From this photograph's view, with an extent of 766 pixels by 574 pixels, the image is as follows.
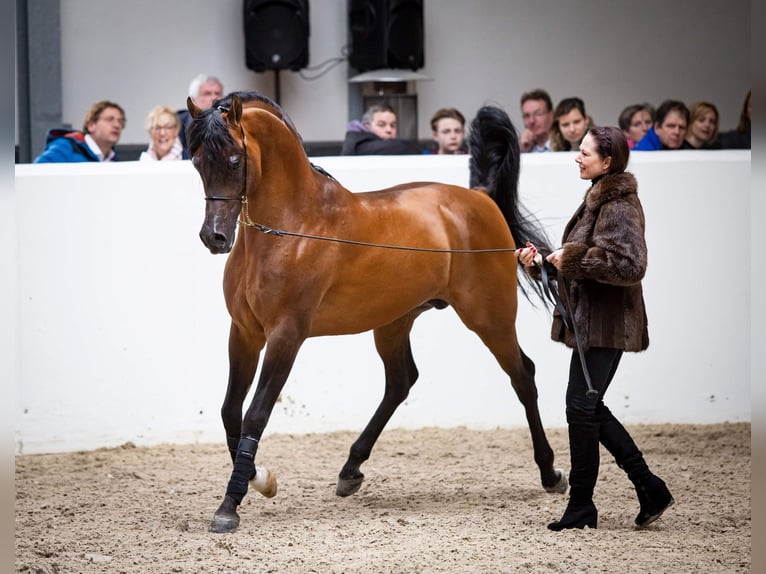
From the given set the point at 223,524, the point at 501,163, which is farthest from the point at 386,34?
the point at 223,524

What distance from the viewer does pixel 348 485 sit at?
16.6ft

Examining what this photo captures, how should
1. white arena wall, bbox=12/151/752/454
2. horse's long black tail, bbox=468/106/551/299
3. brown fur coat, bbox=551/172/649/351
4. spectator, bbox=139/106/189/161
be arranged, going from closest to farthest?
1. brown fur coat, bbox=551/172/649/351
2. horse's long black tail, bbox=468/106/551/299
3. white arena wall, bbox=12/151/752/454
4. spectator, bbox=139/106/189/161

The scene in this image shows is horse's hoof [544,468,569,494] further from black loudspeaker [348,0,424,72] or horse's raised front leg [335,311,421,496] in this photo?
black loudspeaker [348,0,424,72]

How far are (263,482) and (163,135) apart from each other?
9.22ft

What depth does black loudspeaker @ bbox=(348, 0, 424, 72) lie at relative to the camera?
9383 mm

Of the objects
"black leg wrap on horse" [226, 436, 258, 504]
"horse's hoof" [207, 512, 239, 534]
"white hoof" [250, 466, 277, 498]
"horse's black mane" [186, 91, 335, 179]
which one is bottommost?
"horse's hoof" [207, 512, 239, 534]

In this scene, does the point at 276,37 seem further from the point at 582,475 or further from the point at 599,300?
the point at 582,475

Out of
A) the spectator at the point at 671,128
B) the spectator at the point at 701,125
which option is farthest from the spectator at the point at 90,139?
the spectator at the point at 701,125

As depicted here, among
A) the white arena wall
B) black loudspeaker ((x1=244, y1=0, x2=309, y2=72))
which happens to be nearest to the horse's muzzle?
the white arena wall

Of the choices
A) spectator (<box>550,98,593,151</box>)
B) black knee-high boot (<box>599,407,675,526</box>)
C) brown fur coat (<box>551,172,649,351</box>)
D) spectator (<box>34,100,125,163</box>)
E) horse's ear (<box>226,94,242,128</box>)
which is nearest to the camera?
brown fur coat (<box>551,172,649,351</box>)

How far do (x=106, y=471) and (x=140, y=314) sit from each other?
36.3 inches

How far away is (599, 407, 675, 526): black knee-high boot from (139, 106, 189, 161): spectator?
11.3 ft

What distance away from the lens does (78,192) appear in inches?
234

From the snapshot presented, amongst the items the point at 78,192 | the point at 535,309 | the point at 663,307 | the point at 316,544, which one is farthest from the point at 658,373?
the point at 78,192
